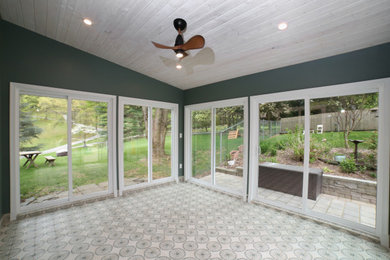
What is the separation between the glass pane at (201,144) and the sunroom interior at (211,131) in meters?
0.18

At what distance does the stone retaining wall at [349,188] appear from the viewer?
8.25ft

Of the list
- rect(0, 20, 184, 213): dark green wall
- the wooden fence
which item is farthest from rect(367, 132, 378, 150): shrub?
rect(0, 20, 184, 213): dark green wall

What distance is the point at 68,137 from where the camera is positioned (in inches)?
133

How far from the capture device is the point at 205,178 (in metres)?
4.64

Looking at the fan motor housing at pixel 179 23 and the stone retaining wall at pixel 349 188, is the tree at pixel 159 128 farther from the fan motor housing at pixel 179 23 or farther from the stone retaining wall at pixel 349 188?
the stone retaining wall at pixel 349 188

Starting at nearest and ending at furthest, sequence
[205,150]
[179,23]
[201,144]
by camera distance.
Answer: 1. [179,23]
2. [205,150]
3. [201,144]

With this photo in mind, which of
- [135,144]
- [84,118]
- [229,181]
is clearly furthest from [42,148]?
[229,181]

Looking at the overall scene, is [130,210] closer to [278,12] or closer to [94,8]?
[94,8]

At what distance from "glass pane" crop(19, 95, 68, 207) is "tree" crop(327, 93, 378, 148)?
4.96 m

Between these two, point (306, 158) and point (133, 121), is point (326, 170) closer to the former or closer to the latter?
point (306, 158)

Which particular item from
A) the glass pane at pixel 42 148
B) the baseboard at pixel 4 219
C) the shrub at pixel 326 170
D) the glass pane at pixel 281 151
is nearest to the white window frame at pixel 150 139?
the glass pane at pixel 42 148

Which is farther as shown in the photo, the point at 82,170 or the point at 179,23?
the point at 82,170

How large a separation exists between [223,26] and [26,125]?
3.68m

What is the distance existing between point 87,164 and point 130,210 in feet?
4.65
